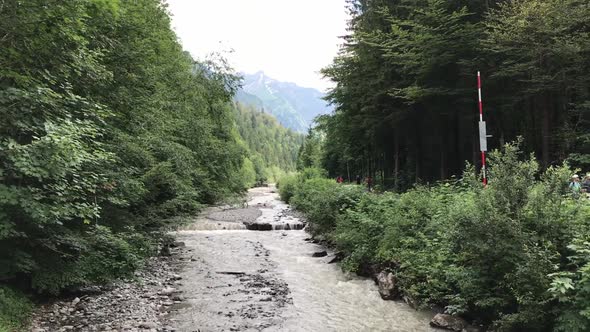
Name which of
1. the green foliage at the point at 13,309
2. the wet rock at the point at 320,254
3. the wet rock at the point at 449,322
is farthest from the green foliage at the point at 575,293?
the wet rock at the point at 320,254

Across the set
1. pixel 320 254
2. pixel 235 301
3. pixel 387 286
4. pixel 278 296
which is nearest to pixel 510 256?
pixel 387 286

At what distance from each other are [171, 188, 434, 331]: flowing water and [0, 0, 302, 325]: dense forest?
232 cm

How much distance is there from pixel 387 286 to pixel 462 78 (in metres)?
15.9

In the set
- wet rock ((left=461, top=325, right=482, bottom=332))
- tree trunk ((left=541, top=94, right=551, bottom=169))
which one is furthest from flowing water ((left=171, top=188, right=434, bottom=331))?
tree trunk ((left=541, top=94, right=551, bottom=169))

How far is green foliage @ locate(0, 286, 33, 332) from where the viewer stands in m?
7.39

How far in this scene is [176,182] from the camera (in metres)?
14.8

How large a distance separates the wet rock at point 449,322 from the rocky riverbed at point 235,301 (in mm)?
242

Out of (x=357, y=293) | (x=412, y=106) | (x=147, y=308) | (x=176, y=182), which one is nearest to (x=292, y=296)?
(x=357, y=293)

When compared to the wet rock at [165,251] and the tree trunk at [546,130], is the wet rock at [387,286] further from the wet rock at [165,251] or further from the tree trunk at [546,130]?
the tree trunk at [546,130]

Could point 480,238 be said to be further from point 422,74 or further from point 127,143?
point 422,74

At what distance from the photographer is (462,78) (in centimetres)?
2284

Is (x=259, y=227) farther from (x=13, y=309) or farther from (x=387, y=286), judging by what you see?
(x=13, y=309)

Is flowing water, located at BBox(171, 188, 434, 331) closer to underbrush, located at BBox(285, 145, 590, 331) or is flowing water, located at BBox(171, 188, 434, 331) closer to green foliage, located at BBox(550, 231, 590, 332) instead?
underbrush, located at BBox(285, 145, 590, 331)

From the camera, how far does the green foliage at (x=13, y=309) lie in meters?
7.39
